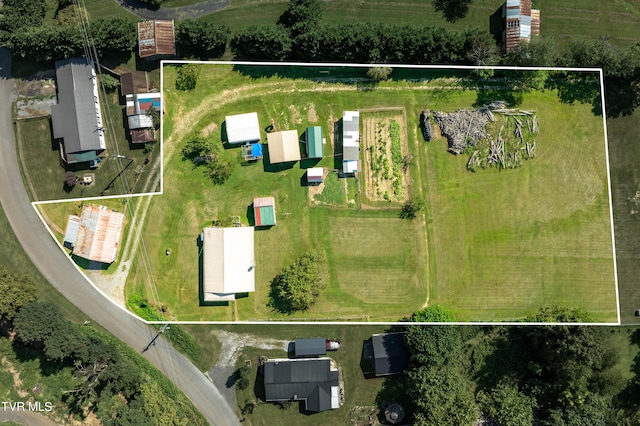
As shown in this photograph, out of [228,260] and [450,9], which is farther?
[450,9]

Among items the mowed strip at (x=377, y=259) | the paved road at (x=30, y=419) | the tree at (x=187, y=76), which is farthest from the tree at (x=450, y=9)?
the paved road at (x=30, y=419)

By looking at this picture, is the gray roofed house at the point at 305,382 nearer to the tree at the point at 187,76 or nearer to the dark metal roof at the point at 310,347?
the dark metal roof at the point at 310,347

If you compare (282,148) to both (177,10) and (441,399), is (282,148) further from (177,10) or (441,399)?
(441,399)

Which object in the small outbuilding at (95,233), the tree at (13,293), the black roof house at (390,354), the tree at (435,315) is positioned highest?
the small outbuilding at (95,233)

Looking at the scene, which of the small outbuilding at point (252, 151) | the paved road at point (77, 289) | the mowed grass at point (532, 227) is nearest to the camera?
the small outbuilding at point (252, 151)

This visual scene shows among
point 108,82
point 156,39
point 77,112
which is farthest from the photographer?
point 108,82

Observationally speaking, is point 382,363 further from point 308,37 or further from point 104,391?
point 308,37

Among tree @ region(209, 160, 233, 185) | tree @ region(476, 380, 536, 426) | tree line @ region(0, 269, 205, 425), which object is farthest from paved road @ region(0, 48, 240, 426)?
tree @ region(476, 380, 536, 426)

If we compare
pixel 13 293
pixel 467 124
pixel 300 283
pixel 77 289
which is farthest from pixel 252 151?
pixel 13 293
